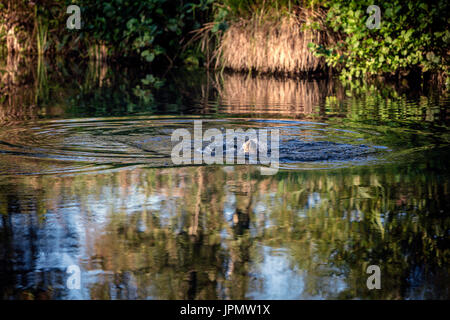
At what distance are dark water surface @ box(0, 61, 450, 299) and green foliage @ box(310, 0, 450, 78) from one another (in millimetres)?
3771

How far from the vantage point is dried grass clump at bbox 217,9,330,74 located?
12727 mm

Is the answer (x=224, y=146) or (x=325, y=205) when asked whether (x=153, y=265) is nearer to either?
(x=325, y=205)

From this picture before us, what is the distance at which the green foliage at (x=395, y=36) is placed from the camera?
11008 millimetres

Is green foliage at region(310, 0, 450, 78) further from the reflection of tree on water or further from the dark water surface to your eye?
the reflection of tree on water

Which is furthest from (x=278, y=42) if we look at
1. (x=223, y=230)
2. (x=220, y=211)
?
(x=223, y=230)

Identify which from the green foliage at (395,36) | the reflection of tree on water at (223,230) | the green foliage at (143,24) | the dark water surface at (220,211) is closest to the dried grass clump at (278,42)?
the green foliage at (395,36)

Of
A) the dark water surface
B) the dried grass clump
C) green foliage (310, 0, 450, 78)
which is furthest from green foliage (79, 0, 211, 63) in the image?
the dark water surface

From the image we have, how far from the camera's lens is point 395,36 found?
11.7 meters

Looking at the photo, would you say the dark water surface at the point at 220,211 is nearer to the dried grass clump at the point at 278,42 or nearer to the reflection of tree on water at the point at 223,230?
the reflection of tree on water at the point at 223,230

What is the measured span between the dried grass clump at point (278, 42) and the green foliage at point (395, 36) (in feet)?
2.43

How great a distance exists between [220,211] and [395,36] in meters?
8.65

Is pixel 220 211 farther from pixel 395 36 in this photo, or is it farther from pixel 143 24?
pixel 143 24
